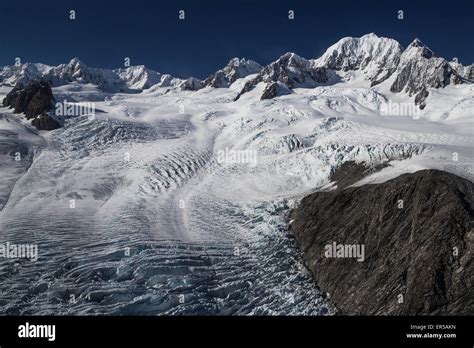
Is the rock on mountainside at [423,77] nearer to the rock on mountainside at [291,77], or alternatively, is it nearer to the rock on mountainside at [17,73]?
the rock on mountainside at [291,77]

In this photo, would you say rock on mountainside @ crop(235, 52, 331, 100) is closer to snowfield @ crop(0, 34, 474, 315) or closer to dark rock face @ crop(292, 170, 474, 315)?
snowfield @ crop(0, 34, 474, 315)

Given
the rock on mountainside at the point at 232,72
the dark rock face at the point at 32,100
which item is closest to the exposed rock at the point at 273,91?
the rock on mountainside at the point at 232,72

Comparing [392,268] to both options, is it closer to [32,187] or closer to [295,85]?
[32,187]

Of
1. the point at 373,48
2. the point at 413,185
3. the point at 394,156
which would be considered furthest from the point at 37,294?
the point at 373,48

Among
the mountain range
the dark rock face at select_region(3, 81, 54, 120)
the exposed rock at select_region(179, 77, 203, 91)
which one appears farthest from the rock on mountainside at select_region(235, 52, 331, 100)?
the dark rock face at select_region(3, 81, 54, 120)

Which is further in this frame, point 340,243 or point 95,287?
point 340,243

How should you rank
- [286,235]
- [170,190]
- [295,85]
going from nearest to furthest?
[286,235] → [170,190] → [295,85]

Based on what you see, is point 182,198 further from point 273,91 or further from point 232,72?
point 232,72

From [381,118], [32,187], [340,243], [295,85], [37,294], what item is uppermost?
[295,85]
